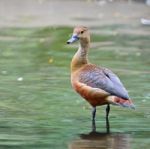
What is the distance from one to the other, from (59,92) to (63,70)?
5.77 ft

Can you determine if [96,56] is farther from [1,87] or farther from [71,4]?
[71,4]

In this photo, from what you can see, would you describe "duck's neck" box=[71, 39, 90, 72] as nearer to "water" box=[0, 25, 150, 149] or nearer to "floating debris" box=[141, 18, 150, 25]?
"water" box=[0, 25, 150, 149]

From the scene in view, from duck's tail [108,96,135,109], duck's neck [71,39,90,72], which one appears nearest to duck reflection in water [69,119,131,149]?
duck's tail [108,96,135,109]

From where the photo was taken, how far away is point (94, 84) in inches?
A: 338

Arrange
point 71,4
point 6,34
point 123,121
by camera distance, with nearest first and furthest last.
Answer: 1. point 123,121
2. point 6,34
3. point 71,4

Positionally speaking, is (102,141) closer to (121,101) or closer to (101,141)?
(101,141)

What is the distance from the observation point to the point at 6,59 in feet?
43.0

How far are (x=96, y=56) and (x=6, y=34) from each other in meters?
2.85

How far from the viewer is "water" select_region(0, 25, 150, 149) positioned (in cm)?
805

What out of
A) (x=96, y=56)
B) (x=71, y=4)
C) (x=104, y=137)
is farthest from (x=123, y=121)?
(x=71, y=4)

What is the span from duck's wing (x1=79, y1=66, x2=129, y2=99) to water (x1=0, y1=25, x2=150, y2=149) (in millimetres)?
418

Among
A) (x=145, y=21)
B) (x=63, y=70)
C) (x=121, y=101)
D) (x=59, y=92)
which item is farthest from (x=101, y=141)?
(x=145, y=21)

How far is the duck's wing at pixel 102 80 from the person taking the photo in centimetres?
836

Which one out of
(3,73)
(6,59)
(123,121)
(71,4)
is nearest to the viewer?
(123,121)
